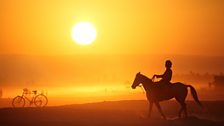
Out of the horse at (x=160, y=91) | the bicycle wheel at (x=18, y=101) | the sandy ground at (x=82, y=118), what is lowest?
the sandy ground at (x=82, y=118)

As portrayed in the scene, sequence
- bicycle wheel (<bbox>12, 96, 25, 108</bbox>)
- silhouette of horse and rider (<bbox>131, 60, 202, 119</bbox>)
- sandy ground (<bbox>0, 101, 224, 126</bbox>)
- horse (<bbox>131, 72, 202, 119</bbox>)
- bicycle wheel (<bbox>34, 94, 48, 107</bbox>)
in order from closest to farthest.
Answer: sandy ground (<bbox>0, 101, 224, 126</bbox>)
silhouette of horse and rider (<bbox>131, 60, 202, 119</bbox>)
horse (<bbox>131, 72, 202, 119</bbox>)
bicycle wheel (<bbox>12, 96, 25, 108</bbox>)
bicycle wheel (<bbox>34, 94, 48, 107</bbox>)

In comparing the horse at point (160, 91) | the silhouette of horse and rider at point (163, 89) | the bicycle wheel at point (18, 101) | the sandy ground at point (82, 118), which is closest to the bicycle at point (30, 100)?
the bicycle wheel at point (18, 101)

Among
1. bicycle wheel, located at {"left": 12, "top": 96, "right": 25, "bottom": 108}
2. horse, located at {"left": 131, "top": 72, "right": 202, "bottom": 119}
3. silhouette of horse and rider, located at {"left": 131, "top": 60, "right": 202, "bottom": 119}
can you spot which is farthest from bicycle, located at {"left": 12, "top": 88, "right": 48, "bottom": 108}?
silhouette of horse and rider, located at {"left": 131, "top": 60, "right": 202, "bottom": 119}

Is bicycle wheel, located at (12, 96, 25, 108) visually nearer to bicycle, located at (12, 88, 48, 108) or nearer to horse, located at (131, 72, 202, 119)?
bicycle, located at (12, 88, 48, 108)

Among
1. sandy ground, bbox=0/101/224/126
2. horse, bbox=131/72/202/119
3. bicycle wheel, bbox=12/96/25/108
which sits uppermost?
horse, bbox=131/72/202/119

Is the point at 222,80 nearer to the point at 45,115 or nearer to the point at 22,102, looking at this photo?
the point at 22,102

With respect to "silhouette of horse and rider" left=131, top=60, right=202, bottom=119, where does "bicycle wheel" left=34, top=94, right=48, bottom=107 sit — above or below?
below

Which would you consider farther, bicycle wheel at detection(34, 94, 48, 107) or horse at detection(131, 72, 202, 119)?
bicycle wheel at detection(34, 94, 48, 107)

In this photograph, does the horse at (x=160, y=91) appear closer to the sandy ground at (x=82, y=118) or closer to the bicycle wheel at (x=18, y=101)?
the sandy ground at (x=82, y=118)

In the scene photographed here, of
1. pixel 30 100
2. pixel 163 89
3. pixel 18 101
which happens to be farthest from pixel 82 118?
pixel 30 100

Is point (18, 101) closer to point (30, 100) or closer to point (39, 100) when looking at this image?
point (30, 100)

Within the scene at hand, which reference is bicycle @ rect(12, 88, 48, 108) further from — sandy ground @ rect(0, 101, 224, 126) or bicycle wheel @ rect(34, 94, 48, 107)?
sandy ground @ rect(0, 101, 224, 126)

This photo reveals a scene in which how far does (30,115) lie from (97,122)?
412cm

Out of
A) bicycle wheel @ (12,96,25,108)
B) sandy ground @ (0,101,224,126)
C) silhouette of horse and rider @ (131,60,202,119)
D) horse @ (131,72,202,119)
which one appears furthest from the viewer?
bicycle wheel @ (12,96,25,108)
